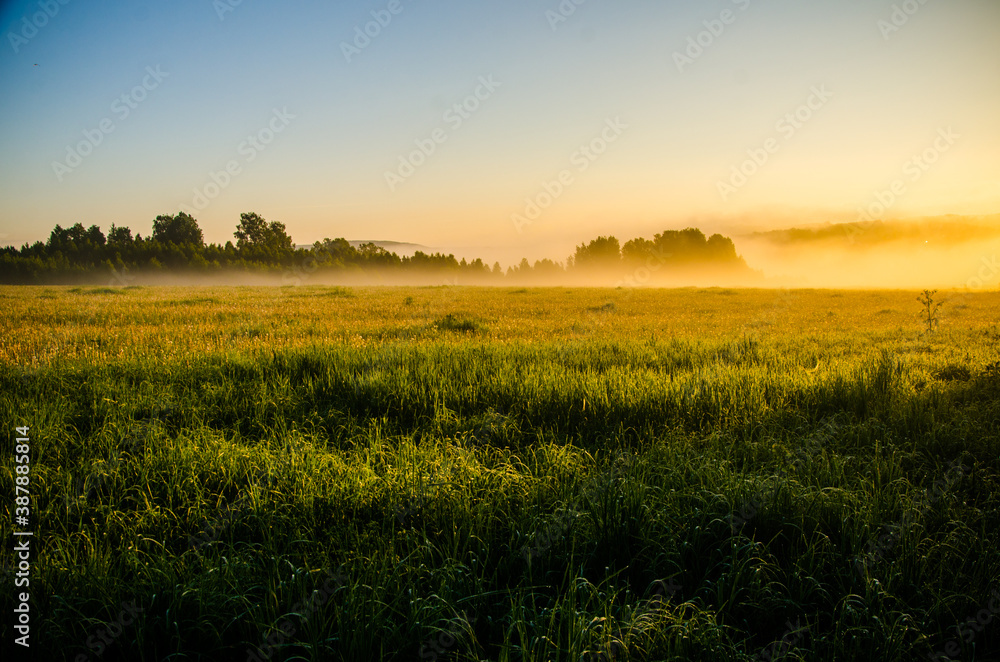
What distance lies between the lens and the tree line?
68.9 metres

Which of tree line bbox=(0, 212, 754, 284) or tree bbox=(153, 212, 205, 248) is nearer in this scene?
tree line bbox=(0, 212, 754, 284)

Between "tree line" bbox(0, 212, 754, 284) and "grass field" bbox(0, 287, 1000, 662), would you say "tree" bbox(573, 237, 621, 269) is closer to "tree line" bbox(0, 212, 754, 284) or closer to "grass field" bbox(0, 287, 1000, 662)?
"tree line" bbox(0, 212, 754, 284)

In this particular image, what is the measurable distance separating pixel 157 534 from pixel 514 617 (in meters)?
2.24

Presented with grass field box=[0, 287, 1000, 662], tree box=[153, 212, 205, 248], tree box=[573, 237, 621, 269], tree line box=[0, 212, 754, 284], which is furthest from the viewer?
tree box=[573, 237, 621, 269]

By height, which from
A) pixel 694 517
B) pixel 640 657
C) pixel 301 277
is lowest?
pixel 640 657

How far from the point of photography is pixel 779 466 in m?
3.51

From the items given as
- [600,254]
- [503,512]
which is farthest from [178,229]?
[503,512]

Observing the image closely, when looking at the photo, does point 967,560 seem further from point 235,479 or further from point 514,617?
point 235,479

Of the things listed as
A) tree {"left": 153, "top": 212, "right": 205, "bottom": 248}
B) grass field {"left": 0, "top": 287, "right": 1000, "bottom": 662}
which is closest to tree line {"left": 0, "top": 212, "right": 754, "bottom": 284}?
tree {"left": 153, "top": 212, "right": 205, "bottom": 248}

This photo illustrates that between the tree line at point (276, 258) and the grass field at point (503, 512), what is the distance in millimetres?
76407

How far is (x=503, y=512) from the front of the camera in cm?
287

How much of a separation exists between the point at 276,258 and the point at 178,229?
122 ft

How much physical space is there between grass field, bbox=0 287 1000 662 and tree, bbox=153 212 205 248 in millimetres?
117279

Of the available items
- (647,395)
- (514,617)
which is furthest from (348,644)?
(647,395)
